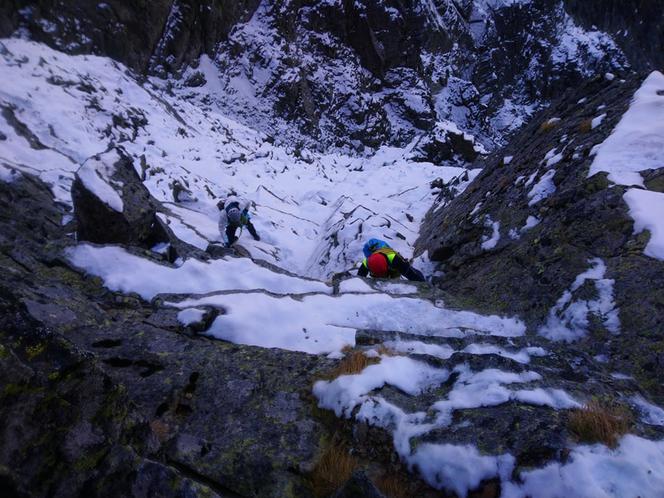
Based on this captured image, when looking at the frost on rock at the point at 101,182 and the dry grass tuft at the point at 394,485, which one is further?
the frost on rock at the point at 101,182

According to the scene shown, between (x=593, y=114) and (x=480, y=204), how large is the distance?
275cm

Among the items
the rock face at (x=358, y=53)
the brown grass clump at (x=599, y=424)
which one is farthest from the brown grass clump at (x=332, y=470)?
the rock face at (x=358, y=53)

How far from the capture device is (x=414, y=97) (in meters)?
45.8

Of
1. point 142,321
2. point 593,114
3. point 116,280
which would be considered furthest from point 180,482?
point 593,114

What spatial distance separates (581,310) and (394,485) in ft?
11.0

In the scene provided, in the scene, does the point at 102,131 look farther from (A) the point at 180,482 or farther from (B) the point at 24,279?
(A) the point at 180,482

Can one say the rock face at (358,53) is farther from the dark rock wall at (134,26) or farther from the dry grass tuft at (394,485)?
the dry grass tuft at (394,485)

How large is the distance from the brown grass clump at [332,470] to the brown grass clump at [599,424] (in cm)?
146

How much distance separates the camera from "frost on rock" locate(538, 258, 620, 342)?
4.73m

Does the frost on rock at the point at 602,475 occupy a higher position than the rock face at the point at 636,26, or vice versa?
the rock face at the point at 636,26

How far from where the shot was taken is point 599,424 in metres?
2.70

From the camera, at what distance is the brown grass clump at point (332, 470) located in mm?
2879

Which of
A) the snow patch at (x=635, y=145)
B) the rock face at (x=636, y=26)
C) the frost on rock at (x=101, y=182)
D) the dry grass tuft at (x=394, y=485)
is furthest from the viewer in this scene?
the rock face at (x=636, y=26)

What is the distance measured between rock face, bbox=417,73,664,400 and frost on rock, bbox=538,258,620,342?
15mm
